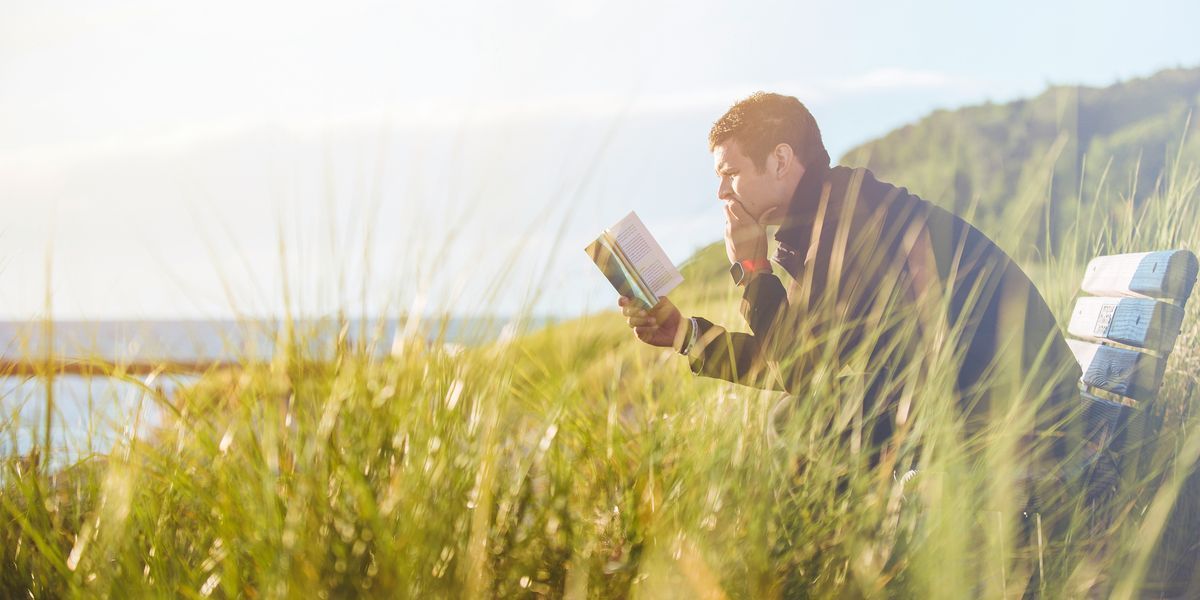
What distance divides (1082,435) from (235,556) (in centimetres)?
225

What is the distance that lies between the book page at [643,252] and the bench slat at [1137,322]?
1447mm

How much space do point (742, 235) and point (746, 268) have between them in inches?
4.7

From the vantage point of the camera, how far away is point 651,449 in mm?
1864

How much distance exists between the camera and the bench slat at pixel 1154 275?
277 cm

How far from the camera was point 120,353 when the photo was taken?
2.25m

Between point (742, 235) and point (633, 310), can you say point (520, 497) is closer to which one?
point (633, 310)

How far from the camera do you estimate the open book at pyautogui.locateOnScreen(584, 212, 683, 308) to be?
2.39m

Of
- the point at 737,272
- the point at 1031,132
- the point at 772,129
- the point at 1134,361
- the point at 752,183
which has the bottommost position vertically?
the point at 1134,361

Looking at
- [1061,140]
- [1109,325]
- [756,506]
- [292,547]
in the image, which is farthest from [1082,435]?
[292,547]

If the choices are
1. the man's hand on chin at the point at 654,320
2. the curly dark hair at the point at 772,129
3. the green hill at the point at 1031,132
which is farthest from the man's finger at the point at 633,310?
the green hill at the point at 1031,132

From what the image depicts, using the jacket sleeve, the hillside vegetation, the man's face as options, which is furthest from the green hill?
the hillside vegetation

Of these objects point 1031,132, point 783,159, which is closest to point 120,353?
point 783,159

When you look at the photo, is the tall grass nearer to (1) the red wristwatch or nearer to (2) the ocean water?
(2) the ocean water

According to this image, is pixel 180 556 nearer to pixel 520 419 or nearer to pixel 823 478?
pixel 520 419
